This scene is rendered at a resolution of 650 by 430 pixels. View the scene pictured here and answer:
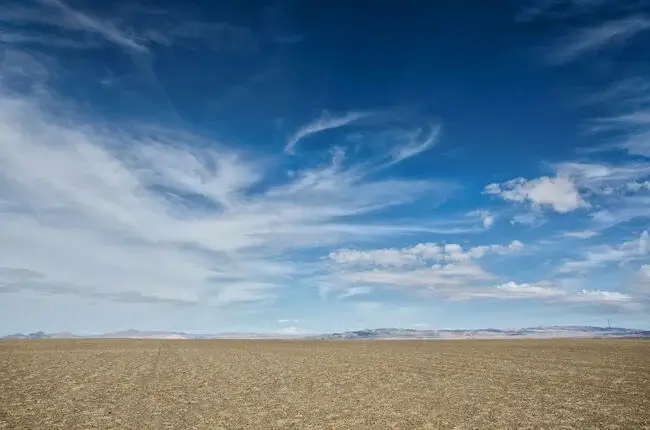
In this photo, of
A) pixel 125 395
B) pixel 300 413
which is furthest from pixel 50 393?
pixel 300 413

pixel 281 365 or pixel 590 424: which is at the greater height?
pixel 281 365

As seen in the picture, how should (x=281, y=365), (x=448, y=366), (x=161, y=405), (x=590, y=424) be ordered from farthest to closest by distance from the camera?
(x=281, y=365) < (x=448, y=366) < (x=161, y=405) < (x=590, y=424)

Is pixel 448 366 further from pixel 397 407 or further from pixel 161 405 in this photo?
pixel 161 405


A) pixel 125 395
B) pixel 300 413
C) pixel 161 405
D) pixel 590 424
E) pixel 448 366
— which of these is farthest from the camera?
pixel 448 366

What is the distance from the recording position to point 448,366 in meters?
49.0

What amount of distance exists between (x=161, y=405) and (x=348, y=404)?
10576mm

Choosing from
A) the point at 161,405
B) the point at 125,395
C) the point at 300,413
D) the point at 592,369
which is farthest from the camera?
the point at 592,369

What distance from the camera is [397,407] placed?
90.8ft

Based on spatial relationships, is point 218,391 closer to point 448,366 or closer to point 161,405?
point 161,405

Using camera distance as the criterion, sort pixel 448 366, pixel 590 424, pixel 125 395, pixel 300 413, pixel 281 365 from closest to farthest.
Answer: pixel 590 424 < pixel 300 413 < pixel 125 395 < pixel 448 366 < pixel 281 365

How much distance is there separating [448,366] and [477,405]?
21.8 metres

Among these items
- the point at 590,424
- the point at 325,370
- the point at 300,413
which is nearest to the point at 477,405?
the point at 590,424

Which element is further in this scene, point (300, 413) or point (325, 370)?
point (325, 370)

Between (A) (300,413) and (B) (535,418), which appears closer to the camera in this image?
(B) (535,418)
